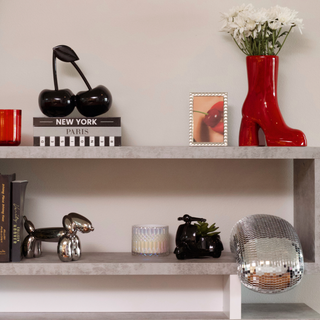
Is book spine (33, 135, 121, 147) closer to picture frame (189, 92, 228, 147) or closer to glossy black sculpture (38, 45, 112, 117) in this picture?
glossy black sculpture (38, 45, 112, 117)

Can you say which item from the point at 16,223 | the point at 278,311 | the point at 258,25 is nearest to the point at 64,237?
the point at 16,223

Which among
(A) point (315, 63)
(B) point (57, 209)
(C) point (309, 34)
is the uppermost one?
(C) point (309, 34)

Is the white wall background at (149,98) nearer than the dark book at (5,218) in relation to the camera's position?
No

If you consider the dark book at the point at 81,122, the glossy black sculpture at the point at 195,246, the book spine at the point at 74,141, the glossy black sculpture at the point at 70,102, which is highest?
the glossy black sculpture at the point at 70,102

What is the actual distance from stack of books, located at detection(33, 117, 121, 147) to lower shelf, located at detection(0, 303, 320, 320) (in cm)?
57

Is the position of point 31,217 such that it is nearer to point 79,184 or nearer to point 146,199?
point 79,184

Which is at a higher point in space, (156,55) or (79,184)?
(156,55)

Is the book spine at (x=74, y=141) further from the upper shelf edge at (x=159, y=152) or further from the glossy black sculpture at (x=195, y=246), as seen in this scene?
the glossy black sculpture at (x=195, y=246)

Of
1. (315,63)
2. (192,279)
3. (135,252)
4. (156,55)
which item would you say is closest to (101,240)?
(135,252)

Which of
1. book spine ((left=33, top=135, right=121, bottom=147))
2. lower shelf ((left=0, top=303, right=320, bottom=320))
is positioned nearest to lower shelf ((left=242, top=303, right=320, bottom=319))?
lower shelf ((left=0, top=303, right=320, bottom=320))

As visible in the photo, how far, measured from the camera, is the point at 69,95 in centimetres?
116

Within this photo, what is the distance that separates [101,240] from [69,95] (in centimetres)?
51

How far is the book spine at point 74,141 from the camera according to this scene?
1110mm

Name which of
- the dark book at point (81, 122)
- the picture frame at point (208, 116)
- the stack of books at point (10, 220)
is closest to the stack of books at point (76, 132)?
the dark book at point (81, 122)
